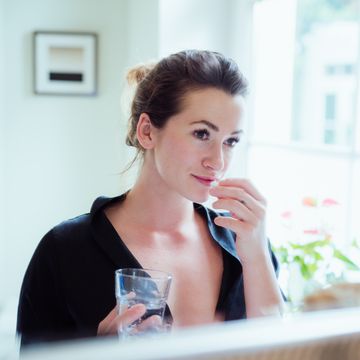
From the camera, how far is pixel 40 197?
8.77 feet

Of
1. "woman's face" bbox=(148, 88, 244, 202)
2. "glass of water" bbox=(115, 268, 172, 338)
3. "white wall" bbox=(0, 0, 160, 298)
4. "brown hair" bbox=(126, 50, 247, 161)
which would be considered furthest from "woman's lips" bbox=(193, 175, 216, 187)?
"white wall" bbox=(0, 0, 160, 298)

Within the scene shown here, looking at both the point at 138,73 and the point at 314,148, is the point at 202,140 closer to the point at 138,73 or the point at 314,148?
the point at 138,73

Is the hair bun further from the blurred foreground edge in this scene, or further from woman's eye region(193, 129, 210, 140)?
the blurred foreground edge

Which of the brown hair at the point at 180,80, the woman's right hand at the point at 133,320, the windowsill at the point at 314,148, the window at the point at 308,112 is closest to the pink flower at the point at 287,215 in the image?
the window at the point at 308,112

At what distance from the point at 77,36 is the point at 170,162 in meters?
1.79

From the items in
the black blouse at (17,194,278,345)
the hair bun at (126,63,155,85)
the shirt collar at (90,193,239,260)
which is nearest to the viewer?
the black blouse at (17,194,278,345)

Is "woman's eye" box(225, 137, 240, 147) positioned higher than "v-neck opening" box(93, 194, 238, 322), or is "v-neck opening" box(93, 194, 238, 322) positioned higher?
"woman's eye" box(225, 137, 240, 147)

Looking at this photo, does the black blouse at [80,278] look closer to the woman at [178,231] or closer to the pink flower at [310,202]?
the woman at [178,231]

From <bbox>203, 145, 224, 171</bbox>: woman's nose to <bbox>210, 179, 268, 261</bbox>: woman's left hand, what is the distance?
29 millimetres

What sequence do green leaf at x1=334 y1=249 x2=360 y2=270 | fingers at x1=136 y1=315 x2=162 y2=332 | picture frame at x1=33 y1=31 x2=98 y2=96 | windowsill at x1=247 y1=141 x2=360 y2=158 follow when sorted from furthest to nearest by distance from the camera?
picture frame at x1=33 y1=31 x2=98 y2=96 < windowsill at x1=247 y1=141 x2=360 y2=158 < green leaf at x1=334 y1=249 x2=360 y2=270 < fingers at x1=136 y1=315 x2=162 y2=332

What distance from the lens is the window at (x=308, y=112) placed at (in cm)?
164

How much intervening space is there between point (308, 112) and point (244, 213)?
1072mm

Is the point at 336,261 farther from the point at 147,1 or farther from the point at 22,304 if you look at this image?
the point at 147,1

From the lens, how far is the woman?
0.88 meters
